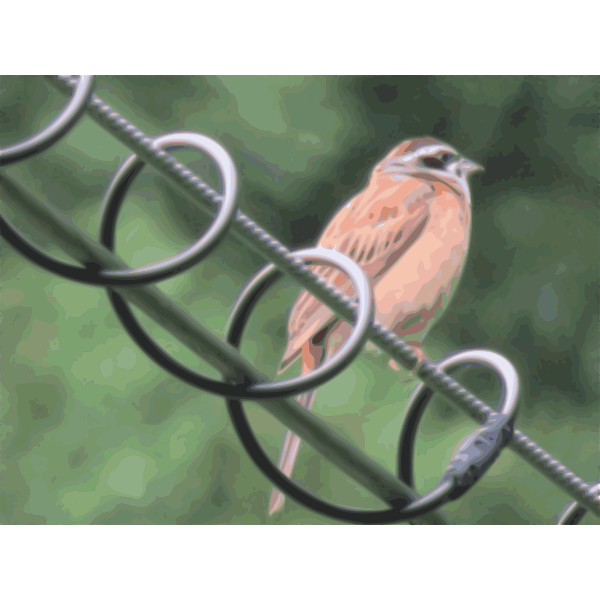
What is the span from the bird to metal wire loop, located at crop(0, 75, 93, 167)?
51 centimetres

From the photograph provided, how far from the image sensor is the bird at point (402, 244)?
100 cm

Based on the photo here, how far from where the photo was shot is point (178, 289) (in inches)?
41.0

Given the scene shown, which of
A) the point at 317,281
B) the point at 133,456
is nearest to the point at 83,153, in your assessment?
the point at 133,456

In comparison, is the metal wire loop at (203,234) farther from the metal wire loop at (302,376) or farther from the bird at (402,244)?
the bird at (402,244)

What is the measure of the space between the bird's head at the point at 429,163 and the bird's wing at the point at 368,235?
21 millimetres

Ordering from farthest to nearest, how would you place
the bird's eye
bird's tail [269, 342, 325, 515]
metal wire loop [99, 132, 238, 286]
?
the bird's eye, bird's tail [269, 342, 325, 515], metal wire loop [99, 132, 238, 286]

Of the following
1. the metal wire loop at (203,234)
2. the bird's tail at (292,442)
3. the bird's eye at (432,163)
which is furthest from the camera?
the bird's eye at (432,163)

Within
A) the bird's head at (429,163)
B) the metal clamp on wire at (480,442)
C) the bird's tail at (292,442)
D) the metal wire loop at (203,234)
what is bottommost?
the bird's tail at (292,442)

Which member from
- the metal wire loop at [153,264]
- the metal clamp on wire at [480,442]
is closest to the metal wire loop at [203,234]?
the metal wire loop at [153,264]

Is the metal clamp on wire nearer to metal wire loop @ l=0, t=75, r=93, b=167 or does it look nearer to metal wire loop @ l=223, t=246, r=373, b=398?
metal wire loop @ l=223, t=246, r=373, b=398

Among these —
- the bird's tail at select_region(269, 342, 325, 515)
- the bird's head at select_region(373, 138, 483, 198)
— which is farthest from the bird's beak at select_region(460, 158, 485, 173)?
the bird's tail at select_region(269, 342, 325, 515)

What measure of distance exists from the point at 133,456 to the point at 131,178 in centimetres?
58

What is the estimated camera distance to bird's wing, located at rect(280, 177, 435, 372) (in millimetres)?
996

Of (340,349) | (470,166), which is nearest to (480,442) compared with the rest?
(340,349)
